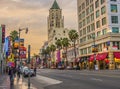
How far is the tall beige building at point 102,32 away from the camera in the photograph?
85688 millimetres

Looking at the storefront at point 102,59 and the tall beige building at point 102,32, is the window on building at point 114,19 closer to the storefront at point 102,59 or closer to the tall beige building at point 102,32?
the tall beige building at point 102,32

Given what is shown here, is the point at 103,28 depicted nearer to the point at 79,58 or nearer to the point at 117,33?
the point at 117,33

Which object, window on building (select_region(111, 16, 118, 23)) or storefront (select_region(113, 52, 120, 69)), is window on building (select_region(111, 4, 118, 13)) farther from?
storefront (select_region(113, 52, 120, 69))

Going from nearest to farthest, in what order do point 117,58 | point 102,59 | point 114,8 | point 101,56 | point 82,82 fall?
point 82,82 < point 117,58 < point 102,59 < point 101,56 < point 114,8

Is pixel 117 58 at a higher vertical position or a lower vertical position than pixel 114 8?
lower

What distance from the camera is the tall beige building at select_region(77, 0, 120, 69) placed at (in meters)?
85.7

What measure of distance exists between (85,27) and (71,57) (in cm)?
2704

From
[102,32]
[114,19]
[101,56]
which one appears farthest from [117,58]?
[114,19]

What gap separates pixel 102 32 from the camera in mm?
90812

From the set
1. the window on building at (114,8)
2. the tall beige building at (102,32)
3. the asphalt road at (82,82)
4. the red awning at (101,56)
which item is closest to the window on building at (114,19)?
the tall beige building at (102,32)

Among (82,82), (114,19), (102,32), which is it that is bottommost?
(82,82)

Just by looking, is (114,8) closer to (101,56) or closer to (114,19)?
(114,19)

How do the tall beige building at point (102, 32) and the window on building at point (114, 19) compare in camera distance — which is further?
the window on building at point (114, 19)

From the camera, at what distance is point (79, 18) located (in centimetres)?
11688
